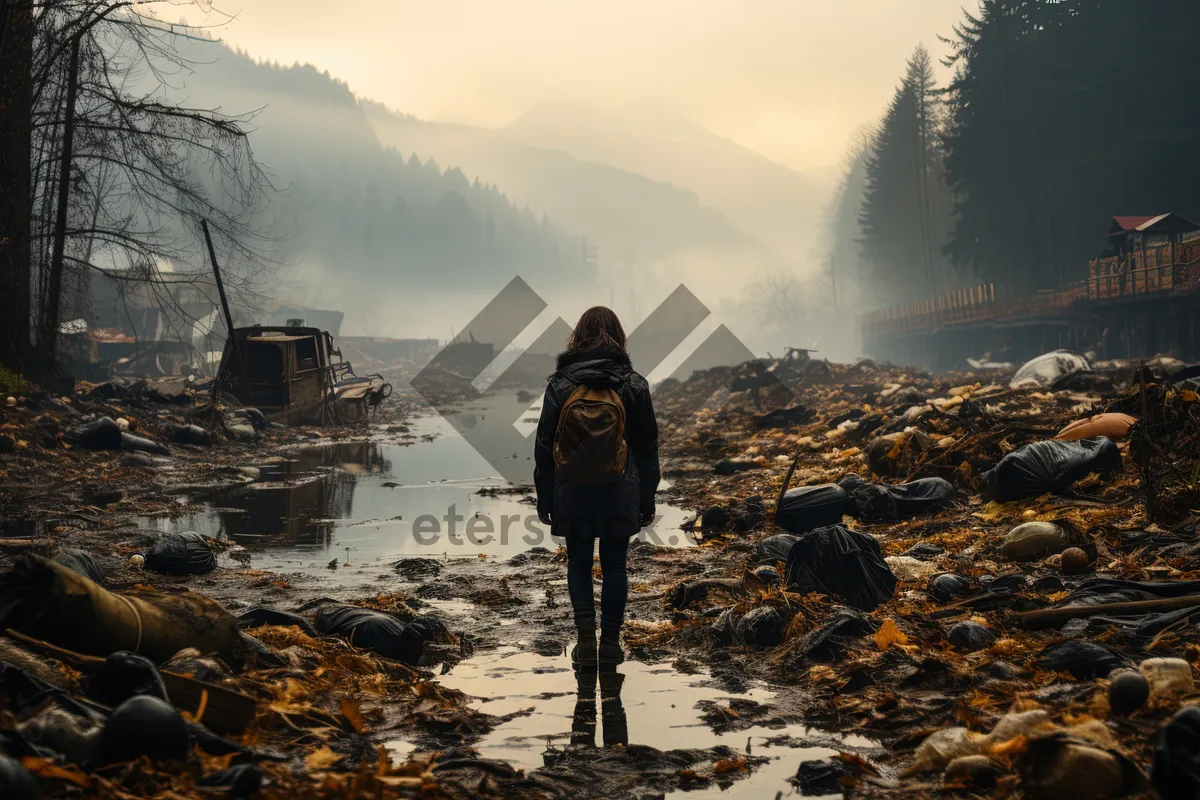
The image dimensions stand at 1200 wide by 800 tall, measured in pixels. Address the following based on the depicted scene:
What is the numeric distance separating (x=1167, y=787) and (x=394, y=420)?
25.2 meters

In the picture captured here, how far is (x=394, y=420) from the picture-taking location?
1049 inches

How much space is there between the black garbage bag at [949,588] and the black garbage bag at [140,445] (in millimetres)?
11627

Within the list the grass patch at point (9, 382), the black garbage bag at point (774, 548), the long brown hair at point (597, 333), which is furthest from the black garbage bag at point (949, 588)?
the grass patch at point (9, 382)

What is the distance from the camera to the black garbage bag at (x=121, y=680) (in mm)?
3049

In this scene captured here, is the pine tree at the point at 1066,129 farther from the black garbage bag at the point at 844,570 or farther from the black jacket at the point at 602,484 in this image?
the black jacket at the point at 602,484

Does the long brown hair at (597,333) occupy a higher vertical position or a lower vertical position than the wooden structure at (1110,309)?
lower

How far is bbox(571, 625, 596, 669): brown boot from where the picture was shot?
4484 millimetres

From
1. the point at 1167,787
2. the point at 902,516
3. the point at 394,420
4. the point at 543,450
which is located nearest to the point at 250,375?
the point at 394,420

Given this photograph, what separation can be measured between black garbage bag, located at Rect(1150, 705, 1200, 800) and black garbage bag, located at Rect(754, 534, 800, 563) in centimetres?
377

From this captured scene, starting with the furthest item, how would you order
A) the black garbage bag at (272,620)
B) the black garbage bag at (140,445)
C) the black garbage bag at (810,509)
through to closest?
the black garbage bag at (140,445) → the black garbage bag at (810,509) → the black garbage bag at (272,620)

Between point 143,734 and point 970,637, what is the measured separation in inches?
129

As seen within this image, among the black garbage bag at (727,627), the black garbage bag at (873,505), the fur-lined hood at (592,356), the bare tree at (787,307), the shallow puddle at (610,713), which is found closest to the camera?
the shallow puddle at (610,713)

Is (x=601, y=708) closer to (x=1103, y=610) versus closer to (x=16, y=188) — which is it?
(x=1103, y=610)

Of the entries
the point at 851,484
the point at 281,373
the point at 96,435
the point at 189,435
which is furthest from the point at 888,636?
the point at 281,373
